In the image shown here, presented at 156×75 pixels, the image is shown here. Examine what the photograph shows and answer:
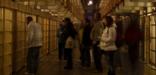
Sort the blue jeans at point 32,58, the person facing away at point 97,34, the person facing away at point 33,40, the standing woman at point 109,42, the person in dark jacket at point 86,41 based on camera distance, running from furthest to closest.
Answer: the person in dark jacket at point 86,41
the person facing away at point 97,34
the blue jeans at point 32,58
the person facing away at point 33,40
the standing woman at point 109,42

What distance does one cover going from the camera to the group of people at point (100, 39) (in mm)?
9305

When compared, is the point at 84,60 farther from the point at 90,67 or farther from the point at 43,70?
the point at 43,70

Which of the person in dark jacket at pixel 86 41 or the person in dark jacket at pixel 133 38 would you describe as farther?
the person in dark jacket at pixel 86 41

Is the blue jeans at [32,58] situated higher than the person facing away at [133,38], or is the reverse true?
the person facing away at [133,38]

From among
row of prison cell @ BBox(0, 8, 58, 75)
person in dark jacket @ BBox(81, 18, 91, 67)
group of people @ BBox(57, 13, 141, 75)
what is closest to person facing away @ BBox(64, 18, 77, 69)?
group of people @ BBox(57, 13, 141, 75)

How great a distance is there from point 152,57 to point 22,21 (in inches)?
179

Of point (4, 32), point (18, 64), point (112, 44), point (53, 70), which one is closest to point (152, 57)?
point (112, 44)

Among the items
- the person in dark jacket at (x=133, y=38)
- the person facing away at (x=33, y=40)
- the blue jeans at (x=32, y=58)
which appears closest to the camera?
the person in dark jacket at (x=133, y=38)

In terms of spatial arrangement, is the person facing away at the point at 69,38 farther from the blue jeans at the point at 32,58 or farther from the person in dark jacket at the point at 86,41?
the blue jeans at the point at 32,58

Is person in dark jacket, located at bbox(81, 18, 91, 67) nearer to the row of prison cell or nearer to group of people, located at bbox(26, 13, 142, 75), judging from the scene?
group of people, located at bbox(26, 13, 142, 75)

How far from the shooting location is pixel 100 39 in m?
11.1

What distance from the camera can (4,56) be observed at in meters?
9.54

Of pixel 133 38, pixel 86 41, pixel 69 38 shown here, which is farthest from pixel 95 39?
pixel 133 38

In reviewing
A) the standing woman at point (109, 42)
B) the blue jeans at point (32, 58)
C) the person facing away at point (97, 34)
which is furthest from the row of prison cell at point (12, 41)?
the standing woman at point (109, 42)
